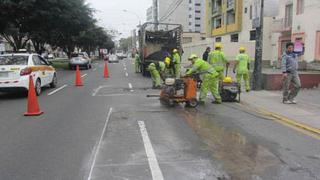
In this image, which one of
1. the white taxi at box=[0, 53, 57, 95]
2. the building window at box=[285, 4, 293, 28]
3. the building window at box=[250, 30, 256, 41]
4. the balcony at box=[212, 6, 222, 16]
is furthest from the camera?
the balcony at box=[212, 6, 222, 16]

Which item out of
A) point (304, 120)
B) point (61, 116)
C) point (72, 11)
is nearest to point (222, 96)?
point (304, 120)

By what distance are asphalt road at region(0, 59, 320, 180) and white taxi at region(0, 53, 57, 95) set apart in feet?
8.39

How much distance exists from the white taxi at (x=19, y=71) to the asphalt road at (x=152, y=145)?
101 inches

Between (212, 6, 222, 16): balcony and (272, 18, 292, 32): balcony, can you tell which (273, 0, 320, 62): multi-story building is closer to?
(272, 18, 292, 32): balcony

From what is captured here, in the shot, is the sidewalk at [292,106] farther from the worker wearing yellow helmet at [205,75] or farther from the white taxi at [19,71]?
the white taxi at [19,71]

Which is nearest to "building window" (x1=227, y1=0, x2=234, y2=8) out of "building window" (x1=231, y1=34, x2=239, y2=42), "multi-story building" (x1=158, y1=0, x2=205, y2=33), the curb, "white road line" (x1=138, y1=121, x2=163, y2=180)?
"building window" (x1=231, y1=34, x2=239, y2=42)

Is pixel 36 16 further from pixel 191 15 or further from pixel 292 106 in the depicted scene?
pixel 191 15

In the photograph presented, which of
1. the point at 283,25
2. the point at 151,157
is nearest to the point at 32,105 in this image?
the point at 151,157

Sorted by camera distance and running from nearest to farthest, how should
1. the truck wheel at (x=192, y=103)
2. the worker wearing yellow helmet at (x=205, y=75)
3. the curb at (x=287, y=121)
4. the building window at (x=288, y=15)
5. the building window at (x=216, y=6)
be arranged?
the curb at (x=287, y=121) → the truck wheel at (x=192, y=103) → the worker wearing yellow helmet at (x=205, y=75) → the building window at (x=288, y=15) → the building window at (x=216, y=6)

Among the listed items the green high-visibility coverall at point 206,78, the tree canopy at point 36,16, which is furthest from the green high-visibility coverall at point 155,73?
the tree canopy at point 36,16

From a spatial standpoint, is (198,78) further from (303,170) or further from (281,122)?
(303,170)

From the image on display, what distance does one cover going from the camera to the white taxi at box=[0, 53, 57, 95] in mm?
14852

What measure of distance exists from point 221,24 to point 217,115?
53.5 m

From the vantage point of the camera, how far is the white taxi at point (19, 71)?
14.9 metres
